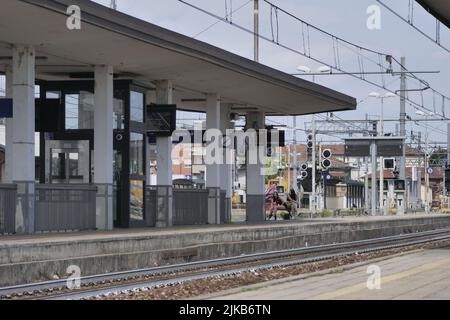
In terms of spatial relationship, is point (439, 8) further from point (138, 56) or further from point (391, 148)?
point (391, 148)

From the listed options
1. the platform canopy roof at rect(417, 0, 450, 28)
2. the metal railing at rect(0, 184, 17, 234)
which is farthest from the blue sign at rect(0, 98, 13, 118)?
the platform canopy roof at rect(417, 0, 450, 28)

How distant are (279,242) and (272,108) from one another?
11299mm

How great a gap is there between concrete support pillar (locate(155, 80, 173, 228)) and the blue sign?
256 inches

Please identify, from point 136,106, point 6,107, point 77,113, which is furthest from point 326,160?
point 6,107

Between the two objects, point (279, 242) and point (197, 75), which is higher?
point (197, 75)

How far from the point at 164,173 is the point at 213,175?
12.5ft

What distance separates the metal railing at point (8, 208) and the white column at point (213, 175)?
11.1m

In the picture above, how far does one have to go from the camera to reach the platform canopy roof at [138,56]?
18422mm

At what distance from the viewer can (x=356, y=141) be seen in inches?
1734

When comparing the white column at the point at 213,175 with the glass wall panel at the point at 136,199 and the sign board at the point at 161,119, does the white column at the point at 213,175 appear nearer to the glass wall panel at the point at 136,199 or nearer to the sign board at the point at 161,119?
the sign board at the point at 161,119

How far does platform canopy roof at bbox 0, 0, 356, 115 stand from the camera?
18422mm

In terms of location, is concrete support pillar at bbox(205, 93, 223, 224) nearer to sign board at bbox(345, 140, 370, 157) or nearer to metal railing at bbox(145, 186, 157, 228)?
metal railing at bbox(145, 186, 157, 228)
